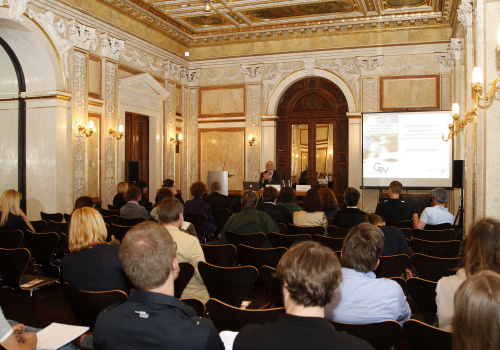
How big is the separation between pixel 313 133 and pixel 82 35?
6.50 m

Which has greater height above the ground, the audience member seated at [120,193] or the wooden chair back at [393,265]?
the audience member seated at [120,193]

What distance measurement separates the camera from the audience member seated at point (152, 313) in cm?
167

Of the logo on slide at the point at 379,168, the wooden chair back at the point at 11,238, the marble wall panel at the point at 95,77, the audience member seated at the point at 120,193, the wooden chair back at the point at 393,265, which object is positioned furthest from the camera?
the logo on slide at the point at 379,168

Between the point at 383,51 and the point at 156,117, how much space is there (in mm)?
6182

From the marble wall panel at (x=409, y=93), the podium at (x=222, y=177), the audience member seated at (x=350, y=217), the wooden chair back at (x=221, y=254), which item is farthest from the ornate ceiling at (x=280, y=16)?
the wooden chair back at (x=221, y=254)

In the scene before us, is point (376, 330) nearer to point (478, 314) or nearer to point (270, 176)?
point (478, 314)

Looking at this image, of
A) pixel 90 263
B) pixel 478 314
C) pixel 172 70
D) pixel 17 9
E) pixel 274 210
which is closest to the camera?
pixel 478 314

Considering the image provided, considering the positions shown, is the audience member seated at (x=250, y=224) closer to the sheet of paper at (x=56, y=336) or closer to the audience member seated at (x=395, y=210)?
the audience member seated at (x=395, y=210)

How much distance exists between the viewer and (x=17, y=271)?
12.9 feet

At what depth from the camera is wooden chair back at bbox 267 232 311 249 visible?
4566mm

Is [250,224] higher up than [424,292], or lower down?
higher up

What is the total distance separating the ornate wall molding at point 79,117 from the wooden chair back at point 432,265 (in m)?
7.14

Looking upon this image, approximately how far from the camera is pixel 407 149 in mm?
10586

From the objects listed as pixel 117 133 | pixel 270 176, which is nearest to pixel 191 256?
pixel 270 176
